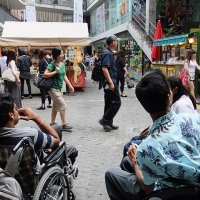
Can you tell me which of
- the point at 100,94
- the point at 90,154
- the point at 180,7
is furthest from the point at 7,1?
the point at 90,154

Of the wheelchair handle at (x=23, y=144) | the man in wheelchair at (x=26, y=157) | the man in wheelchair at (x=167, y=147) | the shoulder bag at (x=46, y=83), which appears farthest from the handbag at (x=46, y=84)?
the man in wheelchair at (x=167, y=147)

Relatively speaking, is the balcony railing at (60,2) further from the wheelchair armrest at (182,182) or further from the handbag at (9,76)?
the wheelchair armrest at (182,182)

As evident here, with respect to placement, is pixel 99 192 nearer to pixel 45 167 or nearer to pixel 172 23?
pixel 45 167

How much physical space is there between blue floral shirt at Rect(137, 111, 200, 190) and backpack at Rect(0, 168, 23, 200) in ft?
2.85

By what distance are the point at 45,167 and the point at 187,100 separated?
1.60 metres

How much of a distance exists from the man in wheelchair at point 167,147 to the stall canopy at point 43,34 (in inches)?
395

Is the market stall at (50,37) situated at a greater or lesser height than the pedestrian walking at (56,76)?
greater

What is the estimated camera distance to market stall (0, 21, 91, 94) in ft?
37.2

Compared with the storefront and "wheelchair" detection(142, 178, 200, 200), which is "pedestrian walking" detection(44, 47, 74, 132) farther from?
the storefront

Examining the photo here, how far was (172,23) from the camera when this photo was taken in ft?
54.7

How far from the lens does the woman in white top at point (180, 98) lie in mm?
3096

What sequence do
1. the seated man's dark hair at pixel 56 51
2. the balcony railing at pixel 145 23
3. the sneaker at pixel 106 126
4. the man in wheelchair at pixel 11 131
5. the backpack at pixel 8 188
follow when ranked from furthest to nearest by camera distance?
1. the balcony railing at pixel 145 23
2. the sneaker at pixel 106 126
3. the seated man's dark hair at pixel 56 51
4. the man in wheelchair at pixel 11 131
5. the backpack at pixel 8 188

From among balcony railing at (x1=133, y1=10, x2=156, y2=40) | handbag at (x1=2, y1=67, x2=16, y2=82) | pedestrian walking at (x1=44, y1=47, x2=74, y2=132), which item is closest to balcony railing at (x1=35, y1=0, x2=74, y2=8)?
balcony railing at (x1=133, y1=10, x2=156, y2=40)

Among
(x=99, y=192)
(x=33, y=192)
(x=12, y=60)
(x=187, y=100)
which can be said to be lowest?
(x=99, y=192)
